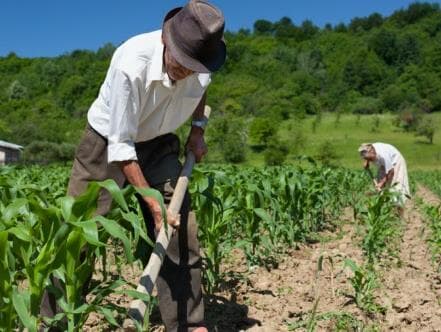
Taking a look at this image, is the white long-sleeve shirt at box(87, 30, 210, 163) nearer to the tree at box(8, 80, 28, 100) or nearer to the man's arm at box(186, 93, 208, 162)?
the man's arm at box(186, 93, 208, 162)

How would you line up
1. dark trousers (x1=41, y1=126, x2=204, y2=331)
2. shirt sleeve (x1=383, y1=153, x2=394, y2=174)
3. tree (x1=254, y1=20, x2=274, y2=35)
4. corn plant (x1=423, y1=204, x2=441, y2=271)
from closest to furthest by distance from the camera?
dark trousers (x1=41, y1=126, x2=204, y2=331)
corn plant (x1=423, y1=204, x2=441, y2=271)
shirt sleeve (x1=383, y1=153, x2=394, y2=174)
tree (x1=254, y1=20, x2=274, y2=35)

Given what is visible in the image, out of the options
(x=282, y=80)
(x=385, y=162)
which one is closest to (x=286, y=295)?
(x=385, y=162)

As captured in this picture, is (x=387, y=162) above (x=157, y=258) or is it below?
above

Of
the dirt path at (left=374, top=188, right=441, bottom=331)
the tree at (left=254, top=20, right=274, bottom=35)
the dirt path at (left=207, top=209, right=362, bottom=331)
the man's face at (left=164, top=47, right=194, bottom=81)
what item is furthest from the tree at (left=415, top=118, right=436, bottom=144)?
the tree at (left=254, top=20, right=274, bottom=35)

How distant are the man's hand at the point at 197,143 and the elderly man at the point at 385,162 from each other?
5.61 metres

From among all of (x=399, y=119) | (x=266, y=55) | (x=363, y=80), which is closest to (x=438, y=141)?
(x=399, y=119)

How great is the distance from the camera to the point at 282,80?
298 feet

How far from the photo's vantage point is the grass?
157 feet

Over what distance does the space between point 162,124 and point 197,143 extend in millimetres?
468

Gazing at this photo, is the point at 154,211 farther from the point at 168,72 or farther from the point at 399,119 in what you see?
the point at 399,119

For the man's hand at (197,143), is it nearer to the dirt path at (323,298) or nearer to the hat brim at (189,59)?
the hat brim at (189,59)

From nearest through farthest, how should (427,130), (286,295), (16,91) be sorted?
1. (286,295)
2. (427,130)
3. (16,91)

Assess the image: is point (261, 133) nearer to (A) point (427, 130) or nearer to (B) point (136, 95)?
(A) point (427, 130)

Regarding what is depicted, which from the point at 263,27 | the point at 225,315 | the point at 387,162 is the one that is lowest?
the point at 225,315
